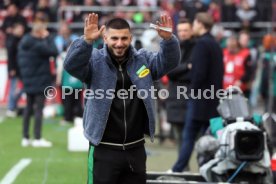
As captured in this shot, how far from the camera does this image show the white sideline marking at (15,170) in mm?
9938

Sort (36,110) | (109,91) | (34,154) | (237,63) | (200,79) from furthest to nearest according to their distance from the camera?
1. (237,63)
2. (36,110)
3. (34,154)
4. (200,79)
5. (109,91)

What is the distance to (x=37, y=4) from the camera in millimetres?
23250

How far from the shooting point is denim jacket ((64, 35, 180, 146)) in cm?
636

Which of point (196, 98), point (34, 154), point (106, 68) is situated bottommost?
point (34, 154)

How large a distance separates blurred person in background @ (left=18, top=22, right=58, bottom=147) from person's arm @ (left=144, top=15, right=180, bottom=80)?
253 inches

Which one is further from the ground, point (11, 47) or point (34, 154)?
point (11, 47)

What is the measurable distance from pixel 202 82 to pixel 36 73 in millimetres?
3738

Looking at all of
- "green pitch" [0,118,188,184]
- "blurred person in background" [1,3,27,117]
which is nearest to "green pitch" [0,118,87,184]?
"green pitch" [0,118,188,184]

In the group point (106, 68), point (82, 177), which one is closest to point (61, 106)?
point (82, 177)

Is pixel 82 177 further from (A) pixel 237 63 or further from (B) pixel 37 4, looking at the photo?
(B) pixel 37 4

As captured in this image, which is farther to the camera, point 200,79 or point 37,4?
point 37,4

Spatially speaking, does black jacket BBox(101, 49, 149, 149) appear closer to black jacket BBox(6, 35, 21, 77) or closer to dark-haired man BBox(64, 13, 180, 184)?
dark-haired man BBox(64, 13, 180, 184)

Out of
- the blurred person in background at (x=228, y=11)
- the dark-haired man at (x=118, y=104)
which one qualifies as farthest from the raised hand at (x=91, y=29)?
the blurred person in background at (x=228, y=11)

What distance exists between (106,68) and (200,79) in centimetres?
382
